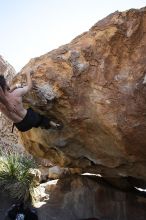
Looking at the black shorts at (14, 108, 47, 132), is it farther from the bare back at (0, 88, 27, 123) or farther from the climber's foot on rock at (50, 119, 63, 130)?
the climber's foot on rock at (50, 119, 63, 130)

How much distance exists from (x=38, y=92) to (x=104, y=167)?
9.57 feet

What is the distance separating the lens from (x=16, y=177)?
12070mm

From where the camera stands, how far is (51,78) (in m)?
7.29

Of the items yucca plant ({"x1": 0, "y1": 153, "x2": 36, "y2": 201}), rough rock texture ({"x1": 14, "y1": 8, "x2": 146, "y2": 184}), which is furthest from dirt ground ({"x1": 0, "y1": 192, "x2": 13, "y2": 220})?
rough rock texture ({"x1": 14, "y1": 8, "x2": 146, "y2": 184})

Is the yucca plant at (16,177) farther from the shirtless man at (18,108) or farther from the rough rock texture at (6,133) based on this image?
the shirtless man at (18,108)

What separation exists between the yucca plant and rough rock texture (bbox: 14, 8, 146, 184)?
13.6 feet

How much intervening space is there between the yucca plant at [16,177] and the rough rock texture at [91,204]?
795 mm

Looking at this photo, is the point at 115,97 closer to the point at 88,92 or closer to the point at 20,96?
the point at 88,92

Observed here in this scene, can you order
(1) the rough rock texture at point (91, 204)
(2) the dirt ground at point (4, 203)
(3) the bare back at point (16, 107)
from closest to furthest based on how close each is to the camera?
(3) the bare back at point (16, 107), (1) the rough rock texture at point (91, 204), (2) the dirt ground at point (4, 203)

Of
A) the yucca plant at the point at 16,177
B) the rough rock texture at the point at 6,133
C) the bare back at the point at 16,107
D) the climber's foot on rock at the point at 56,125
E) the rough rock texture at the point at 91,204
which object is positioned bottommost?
the rough rock texture at the point at 91,204

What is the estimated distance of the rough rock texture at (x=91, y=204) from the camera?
1003 cm

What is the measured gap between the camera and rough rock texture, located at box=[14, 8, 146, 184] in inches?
269

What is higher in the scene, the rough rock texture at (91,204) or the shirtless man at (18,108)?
the shirtless man at (18,108)

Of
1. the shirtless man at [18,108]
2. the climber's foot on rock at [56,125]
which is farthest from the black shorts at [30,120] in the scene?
the climber's foot on rock at [56,125]
